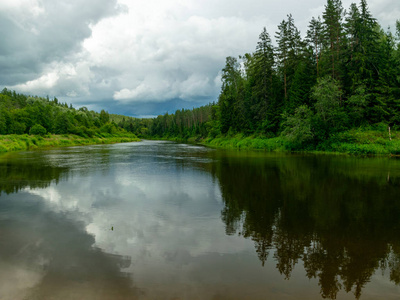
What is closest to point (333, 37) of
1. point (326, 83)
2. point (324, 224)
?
point (326, 83)

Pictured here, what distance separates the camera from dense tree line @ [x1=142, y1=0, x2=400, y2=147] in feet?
134

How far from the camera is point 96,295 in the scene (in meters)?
5.23

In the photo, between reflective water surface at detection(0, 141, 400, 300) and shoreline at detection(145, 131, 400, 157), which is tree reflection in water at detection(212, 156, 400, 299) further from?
shoreline at detection(145, 131, 400, 157)

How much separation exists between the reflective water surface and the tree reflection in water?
0.13 ft

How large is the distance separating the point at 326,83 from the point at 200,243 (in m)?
41.6

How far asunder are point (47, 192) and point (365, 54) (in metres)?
50.1

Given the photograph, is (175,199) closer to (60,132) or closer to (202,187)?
(202,187)

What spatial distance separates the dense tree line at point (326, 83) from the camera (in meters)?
40.9

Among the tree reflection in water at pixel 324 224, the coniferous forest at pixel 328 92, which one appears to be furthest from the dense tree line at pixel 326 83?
the tree reflection in water at pixel 324 224

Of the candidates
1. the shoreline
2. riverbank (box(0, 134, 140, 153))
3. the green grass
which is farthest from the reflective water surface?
riverbank (box(0, 134, 140, 153))

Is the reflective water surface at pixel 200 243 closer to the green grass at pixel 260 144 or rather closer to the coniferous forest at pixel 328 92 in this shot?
the coniferous forest at pixel 328 92

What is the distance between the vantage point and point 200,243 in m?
7.80

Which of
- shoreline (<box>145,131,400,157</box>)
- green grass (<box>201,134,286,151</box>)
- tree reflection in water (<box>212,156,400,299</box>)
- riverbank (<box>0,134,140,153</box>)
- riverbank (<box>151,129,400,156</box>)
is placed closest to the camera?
tree reflection in water (<box>212,156,400,299</box>)

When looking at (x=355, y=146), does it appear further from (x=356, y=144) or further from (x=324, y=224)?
(x=324, y=224)
